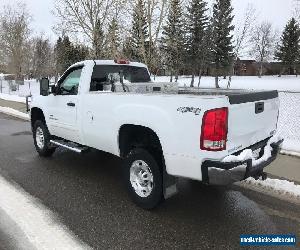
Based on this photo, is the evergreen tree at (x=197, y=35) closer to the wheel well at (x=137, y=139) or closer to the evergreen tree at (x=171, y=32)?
the evergreen tree at (x=171, y=32)

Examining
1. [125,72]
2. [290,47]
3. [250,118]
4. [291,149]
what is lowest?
[291,149]

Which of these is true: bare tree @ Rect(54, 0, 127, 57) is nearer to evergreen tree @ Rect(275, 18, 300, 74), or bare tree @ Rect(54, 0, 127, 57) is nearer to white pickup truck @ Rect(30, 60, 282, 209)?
white pickup truck @ Rect(30, 60, 282, 209)

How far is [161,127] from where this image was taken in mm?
4402

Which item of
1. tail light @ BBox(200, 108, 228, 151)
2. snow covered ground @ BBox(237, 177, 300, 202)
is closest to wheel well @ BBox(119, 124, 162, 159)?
tail light @ BBox(200, 108, 228, 151)

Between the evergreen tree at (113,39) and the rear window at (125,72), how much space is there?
14.9 metres

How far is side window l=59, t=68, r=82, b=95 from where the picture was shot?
629cm

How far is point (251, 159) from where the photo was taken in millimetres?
4289

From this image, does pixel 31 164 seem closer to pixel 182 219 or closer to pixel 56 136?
pixel 56 136

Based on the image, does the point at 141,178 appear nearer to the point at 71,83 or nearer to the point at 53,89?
the point at 71,83

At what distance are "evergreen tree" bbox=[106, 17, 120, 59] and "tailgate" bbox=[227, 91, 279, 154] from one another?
17.3 metres

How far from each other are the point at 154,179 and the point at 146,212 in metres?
0.49

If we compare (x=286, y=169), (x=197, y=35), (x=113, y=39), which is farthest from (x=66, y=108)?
(x=197, y=35)

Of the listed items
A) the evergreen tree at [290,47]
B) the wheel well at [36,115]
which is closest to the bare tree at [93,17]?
the wheel well at [36,115]

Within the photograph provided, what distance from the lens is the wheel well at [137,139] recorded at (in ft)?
16.0
